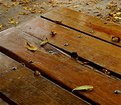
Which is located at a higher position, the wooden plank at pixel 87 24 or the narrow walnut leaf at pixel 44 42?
the wooden plank at pixel 87 24

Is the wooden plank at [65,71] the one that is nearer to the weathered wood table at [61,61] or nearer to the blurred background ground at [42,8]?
the weathered wood table at [61,61]

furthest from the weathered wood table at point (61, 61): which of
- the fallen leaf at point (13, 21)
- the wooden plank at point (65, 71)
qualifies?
the fallen leaf at point (13, 21)

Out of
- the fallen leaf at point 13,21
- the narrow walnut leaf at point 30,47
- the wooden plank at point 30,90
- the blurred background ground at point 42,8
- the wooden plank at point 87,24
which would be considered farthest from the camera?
the blurred background ground at point 42,8

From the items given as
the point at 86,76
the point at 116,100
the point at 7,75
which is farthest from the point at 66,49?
the point at 116,100

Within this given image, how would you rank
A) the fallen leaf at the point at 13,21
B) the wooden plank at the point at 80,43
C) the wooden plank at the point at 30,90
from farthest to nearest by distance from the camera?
the fallen leaf at the point at 13,21, the wooden plank at the point at 80,43, the wooden plank at the point at 30,90

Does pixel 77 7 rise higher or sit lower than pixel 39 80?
lower

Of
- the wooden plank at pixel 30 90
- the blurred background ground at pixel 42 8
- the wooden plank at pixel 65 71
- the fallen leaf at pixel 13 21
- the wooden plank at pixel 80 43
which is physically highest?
the wooden plank at pixel 80 43

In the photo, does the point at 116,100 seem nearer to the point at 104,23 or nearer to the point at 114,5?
the point at 104,23
